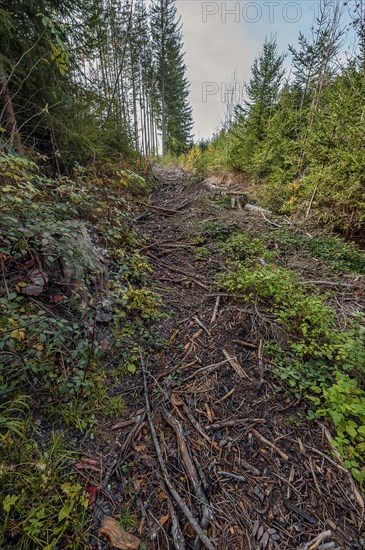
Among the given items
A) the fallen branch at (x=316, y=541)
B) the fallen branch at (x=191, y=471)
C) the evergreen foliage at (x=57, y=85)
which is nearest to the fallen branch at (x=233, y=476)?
the fallen branch at (x=191, y=471)

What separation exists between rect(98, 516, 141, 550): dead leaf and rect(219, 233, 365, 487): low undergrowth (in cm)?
139

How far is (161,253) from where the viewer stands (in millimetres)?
4223

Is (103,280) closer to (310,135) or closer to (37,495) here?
(37,495)

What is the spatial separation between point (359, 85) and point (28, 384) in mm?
8429

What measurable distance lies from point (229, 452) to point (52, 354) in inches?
62.5

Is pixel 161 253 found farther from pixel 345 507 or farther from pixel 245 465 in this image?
pixel 345 507

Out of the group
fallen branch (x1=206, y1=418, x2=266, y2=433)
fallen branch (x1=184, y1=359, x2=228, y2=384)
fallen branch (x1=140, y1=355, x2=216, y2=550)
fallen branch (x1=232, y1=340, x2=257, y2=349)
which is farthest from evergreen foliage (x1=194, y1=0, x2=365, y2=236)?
fallen branch (x1=140, y1=355, x2=216, y2=550)

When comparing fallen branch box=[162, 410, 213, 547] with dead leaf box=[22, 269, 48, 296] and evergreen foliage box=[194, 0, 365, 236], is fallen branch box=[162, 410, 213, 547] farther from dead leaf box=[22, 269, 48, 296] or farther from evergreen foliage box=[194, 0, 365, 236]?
evergreen foliage box=[194, 0, 365, 236]

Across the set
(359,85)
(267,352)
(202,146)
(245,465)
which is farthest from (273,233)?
(202,146)

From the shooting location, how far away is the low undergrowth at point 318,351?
164 cm

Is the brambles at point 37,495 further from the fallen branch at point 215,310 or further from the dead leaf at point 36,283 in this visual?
the fallen branch at point 215,310

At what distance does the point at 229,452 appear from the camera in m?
1.65

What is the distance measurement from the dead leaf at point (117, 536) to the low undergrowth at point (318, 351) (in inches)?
54.9

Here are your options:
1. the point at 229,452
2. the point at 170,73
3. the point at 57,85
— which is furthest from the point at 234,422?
the point at 170,73
